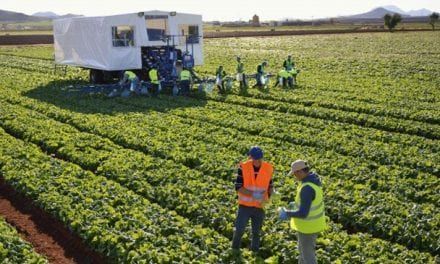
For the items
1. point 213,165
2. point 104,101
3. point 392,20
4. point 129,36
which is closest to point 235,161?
point 213,165

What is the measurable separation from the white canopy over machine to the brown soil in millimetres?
16685

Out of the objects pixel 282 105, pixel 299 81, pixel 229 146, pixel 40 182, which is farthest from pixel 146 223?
pixel 299 81

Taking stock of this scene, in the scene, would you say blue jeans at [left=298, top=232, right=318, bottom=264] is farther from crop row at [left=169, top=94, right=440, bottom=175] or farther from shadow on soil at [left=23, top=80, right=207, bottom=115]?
shadow on soil at [left=23, top=80, right=207, bottom=115]

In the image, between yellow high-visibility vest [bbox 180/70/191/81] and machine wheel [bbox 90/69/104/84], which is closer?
yellow high-visibility vest [bbox 180/70/191/81]

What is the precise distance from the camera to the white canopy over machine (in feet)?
93.9

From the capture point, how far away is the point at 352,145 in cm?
1591

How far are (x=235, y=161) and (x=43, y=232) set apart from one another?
210 inches

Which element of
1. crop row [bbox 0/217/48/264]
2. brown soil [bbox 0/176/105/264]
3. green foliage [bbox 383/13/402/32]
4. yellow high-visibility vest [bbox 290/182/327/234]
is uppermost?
green foliage [bbox 383/13/402/32]

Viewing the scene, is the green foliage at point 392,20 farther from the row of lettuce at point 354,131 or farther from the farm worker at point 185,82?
the row of lettuce at point 354,131

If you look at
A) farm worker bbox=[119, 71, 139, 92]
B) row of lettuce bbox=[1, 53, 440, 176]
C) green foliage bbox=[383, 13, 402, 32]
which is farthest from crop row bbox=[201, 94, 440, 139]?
green foliage bbox=[383, 13, 402, 32]

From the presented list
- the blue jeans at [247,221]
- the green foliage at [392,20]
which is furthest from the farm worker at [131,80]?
the green foliage at [392,20]

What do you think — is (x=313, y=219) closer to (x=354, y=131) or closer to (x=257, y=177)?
(x=257, y=177)

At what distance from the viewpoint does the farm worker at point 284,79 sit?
1108 inches

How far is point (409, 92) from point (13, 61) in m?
33.2
